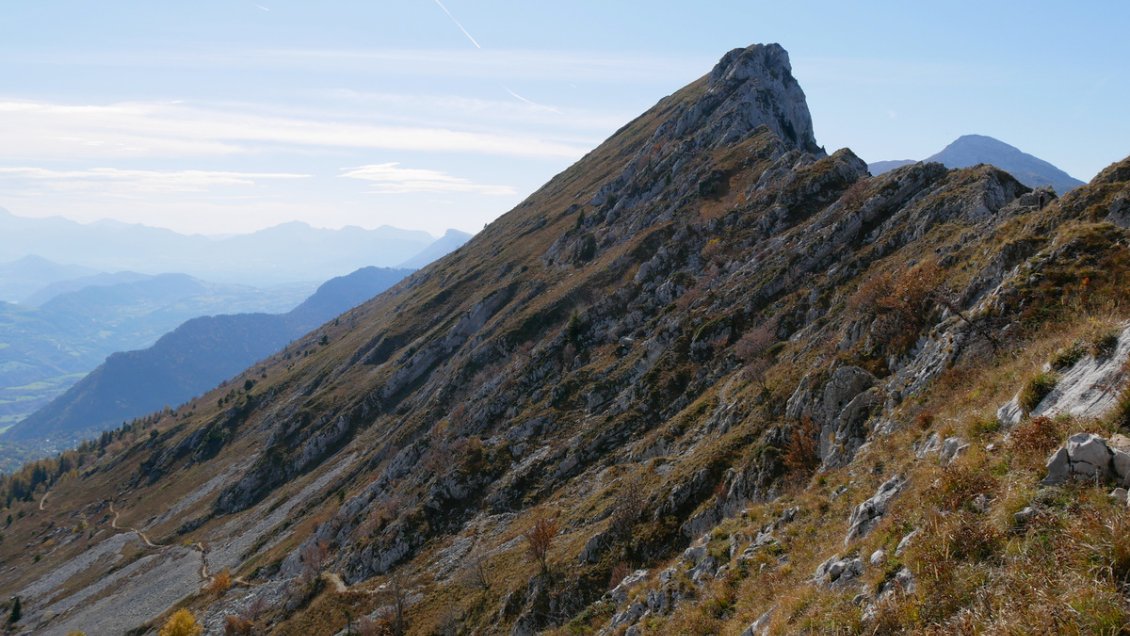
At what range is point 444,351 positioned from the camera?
428 ft

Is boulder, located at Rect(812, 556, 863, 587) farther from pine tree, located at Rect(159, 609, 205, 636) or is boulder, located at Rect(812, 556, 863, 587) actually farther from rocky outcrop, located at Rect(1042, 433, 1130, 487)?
pine tree, located at Rect(159, 609, 205, 636)

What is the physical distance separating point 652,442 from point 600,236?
7393 cm

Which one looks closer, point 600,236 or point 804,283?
point 804,283

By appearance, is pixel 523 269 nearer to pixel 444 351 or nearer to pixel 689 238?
pixel 444 351

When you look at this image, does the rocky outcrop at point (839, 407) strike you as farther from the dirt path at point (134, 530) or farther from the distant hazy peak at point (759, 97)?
the dirt path at point (134, 530)

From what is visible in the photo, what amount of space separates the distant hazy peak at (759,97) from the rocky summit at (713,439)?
956 millimetres

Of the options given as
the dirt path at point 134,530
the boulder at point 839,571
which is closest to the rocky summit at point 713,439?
the boulder at point 839,571

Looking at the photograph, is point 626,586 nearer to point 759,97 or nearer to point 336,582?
point 336,582

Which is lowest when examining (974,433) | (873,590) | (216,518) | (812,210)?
(216,518)

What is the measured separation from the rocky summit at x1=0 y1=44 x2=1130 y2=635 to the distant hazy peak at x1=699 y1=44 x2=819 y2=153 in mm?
956

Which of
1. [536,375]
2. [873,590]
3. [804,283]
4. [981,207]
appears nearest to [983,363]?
[873,590]

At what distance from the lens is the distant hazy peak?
130 m

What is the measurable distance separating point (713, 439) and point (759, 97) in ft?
373

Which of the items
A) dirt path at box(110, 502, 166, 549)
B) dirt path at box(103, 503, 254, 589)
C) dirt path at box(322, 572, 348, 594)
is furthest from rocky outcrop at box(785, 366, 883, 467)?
dirt path at box(110, 502, 166, 549)
